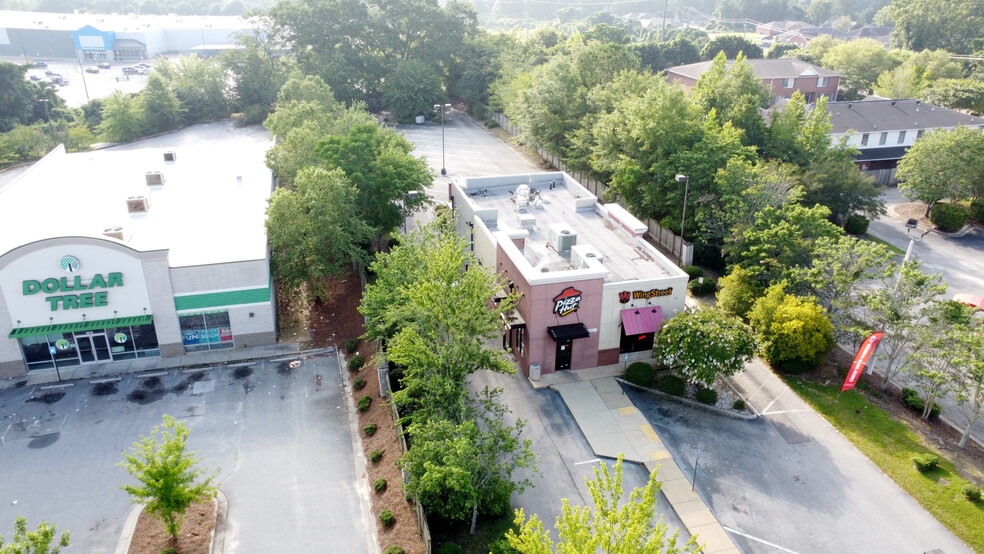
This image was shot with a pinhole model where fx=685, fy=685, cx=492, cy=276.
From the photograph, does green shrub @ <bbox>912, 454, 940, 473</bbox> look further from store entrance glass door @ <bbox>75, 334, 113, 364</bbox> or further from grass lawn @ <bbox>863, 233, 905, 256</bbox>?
store entrance glass door @ <bbox>75, 334, 113, 364</bbox>

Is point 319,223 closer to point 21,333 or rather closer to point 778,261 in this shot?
point 21,333

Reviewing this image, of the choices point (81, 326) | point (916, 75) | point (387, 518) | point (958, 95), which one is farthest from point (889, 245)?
point (81, 326)

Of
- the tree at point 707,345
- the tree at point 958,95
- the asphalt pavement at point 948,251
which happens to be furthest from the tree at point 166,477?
the tree at point 958,95

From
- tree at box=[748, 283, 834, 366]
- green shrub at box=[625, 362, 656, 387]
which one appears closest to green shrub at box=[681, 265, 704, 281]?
tree at box=[748, 283, 834, 366]

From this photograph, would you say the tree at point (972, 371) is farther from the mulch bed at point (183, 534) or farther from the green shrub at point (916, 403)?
the mulch bed at point (183, 534)

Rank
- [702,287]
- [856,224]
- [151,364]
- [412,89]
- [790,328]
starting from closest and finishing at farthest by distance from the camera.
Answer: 1. [790,328]
2. [151,364]
3. [702,287]
4. [856,224]
5. [412,89]

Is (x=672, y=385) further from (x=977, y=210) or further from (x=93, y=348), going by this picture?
(x=977, y=210)
